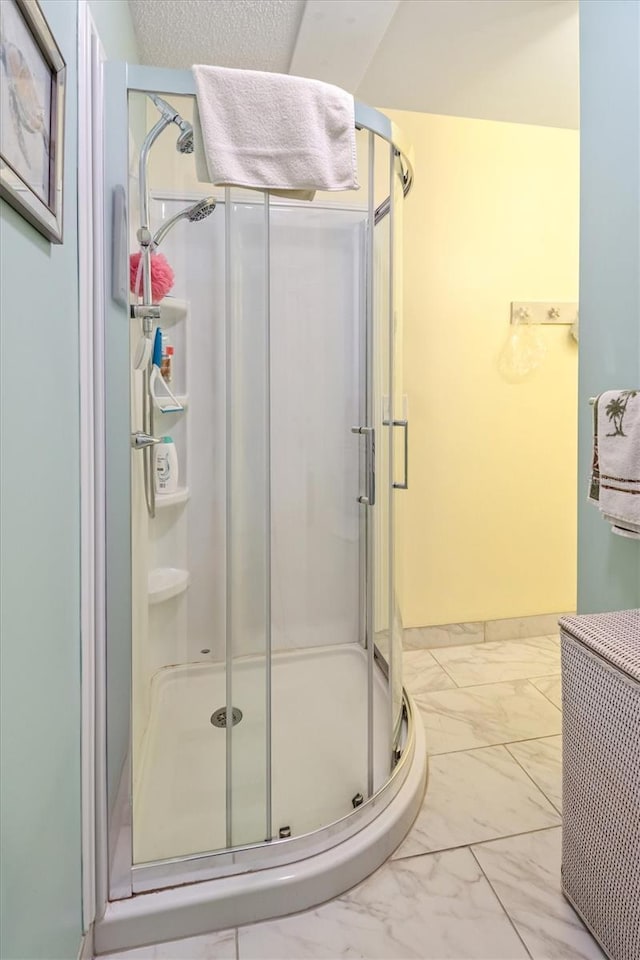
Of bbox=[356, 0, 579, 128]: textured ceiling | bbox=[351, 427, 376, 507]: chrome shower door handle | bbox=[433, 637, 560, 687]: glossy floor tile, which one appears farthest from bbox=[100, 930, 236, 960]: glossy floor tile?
bbox=[356, 0, 579, 128]: textured ceiling

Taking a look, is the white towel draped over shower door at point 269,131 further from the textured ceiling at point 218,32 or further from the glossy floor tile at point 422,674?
the glossy floor tile at point 422,674

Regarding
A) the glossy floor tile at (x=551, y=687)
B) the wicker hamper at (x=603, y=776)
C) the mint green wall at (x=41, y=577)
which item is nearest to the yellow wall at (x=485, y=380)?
the glossy floor tile at (x=551, y=687)

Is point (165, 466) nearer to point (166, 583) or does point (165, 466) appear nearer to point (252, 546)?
point (166, 583)

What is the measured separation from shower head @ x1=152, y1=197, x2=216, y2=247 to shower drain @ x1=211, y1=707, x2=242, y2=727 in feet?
4.09

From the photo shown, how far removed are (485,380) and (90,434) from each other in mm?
1929

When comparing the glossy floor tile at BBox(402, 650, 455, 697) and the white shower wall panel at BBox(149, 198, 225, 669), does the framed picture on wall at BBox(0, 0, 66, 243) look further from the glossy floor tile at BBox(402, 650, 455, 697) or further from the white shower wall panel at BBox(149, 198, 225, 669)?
the glossy floor tile at BBox(402, 650, 455, 697)

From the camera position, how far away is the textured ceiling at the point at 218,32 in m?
1.65

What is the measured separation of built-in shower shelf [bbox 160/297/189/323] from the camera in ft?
5.72

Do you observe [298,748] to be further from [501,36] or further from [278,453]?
[501,36]

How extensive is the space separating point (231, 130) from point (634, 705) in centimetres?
143

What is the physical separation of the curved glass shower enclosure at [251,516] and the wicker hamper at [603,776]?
489 mm

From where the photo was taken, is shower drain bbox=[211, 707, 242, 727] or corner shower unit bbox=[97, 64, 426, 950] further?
shower drain bbox=[211, 707, 242, 727]

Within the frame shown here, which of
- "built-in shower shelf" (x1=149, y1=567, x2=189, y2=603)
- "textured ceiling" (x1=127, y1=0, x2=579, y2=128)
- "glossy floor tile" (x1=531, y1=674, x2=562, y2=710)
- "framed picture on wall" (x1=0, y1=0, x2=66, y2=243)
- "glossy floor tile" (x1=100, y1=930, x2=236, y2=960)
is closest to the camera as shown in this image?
"framed picture on wall" (x1=0, y1=0, x2=66, y2=243)

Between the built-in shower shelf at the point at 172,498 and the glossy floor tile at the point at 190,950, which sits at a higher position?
the built-in shower shelf at the point at 172,498
